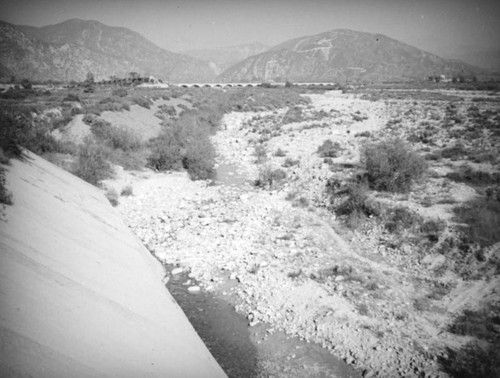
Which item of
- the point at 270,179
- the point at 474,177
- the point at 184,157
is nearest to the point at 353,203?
the point at 270,179

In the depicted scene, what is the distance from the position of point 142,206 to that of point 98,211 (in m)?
2.65

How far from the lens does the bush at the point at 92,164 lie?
11633 millimetres

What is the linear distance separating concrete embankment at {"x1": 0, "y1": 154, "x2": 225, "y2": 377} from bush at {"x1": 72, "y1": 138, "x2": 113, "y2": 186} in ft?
12.8

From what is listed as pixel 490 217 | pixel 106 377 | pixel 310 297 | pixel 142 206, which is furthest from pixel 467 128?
pixel 106 377

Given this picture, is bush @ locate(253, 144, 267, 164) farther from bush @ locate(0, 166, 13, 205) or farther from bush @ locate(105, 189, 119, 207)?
bush @ locate(0, 166, 13, 205)

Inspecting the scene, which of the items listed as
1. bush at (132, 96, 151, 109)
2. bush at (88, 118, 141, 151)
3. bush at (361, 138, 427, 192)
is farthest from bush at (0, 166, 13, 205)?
bush at (132, 96, 151, 109)

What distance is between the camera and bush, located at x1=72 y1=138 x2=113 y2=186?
38.2ft

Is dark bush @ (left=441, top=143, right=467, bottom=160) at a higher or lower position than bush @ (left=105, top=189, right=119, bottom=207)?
higher

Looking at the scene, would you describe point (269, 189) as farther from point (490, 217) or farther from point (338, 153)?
point (490, 217)

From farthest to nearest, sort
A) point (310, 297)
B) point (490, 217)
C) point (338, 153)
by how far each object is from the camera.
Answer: point (338, 153), point (490, 217), point (310, 297)

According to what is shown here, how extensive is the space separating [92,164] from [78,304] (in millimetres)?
9223

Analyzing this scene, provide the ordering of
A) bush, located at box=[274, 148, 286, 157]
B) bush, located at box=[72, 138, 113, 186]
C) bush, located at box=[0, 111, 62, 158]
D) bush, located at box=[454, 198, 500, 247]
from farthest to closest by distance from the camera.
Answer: bush, located at box=[274, 148, 286, 157], bush, located at box=[72, 138, 113, 186], bush, located at box=[0, 111, 62, 158], bush, located at box=[454, 198, 500, 247]

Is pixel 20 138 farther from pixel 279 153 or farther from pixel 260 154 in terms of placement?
pixel 279 153

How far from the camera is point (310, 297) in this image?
6.72m
